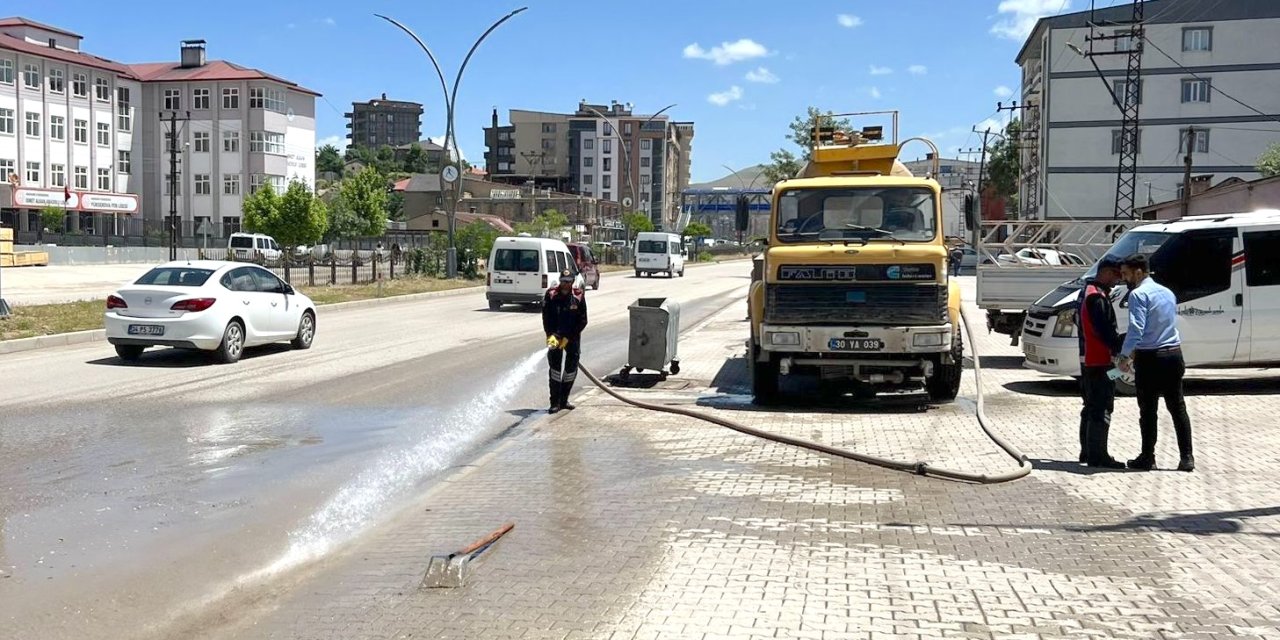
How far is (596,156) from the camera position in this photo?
153250mm

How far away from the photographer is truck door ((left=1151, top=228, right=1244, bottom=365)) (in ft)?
42.3

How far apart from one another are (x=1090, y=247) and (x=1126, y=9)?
171ft

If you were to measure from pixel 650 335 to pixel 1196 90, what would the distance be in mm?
60085

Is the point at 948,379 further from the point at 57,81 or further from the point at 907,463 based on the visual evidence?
the point at 57,81

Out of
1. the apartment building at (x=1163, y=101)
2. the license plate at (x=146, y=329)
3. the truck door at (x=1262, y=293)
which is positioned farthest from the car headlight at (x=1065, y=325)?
the apartment building at (x=1163, y=101)

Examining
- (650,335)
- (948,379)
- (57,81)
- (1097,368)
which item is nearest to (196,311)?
(650,335)

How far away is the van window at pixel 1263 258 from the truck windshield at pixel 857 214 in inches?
162

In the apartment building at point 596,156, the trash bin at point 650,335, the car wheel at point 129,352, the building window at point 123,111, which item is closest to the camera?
the trash bin at point 650,335

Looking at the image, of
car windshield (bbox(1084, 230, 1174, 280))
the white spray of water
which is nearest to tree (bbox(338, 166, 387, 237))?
car windshield (bbox(1084, 230, 1174, 280))

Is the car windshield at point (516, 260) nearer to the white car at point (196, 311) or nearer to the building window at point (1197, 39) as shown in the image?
the white car at point (196, 311)

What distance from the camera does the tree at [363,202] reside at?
76.7 m

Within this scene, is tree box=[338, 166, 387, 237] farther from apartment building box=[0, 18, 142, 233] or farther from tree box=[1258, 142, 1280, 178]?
tree box=[1258, 142, 1280, 178]

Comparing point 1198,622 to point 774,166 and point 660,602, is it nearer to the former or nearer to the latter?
point 660,602

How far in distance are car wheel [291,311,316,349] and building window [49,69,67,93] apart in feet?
214
